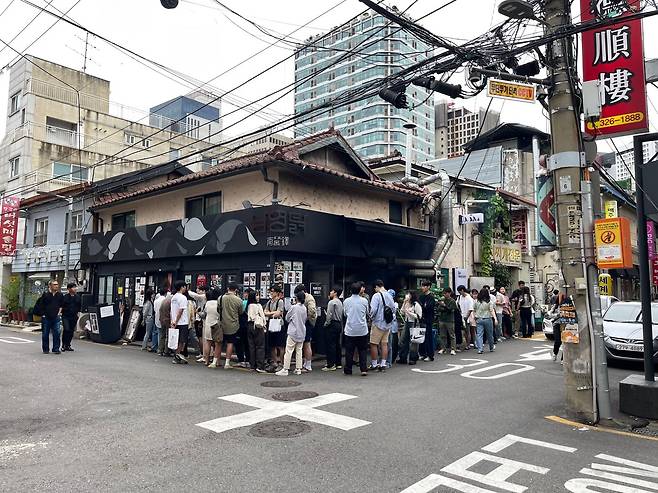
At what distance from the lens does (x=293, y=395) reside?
26.5 feet

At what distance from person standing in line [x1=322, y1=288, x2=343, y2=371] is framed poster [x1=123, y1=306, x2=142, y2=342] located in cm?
758

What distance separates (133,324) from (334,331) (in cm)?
806

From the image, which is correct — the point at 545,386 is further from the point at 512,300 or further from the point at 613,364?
the point at 512,300

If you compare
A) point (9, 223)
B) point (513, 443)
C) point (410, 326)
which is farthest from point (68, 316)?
point (9, 223)

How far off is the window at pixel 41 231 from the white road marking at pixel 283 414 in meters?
21.5

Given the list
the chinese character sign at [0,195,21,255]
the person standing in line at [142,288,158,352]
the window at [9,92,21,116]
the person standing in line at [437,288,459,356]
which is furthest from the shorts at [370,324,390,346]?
the window at [9,92,21,116]

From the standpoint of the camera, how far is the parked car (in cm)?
1070

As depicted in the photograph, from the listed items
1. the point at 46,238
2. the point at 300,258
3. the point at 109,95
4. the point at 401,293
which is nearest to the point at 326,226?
the point at 300,258

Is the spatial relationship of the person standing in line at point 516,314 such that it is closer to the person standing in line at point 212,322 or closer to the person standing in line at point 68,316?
the person standing in line at point 212,322

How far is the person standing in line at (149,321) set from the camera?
13781mm

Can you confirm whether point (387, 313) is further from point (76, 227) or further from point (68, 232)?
point (76, 227)

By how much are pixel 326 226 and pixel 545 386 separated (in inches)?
274

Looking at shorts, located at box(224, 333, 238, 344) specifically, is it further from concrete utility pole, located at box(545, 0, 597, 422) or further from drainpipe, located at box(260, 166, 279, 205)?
concrete utility pole, located at box(545, 0, 597, 422)

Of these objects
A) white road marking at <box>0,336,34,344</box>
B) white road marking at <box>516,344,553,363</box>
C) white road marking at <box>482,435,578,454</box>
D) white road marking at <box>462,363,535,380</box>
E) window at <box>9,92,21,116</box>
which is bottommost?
white road marking at <box>482,435,578,454</box>
